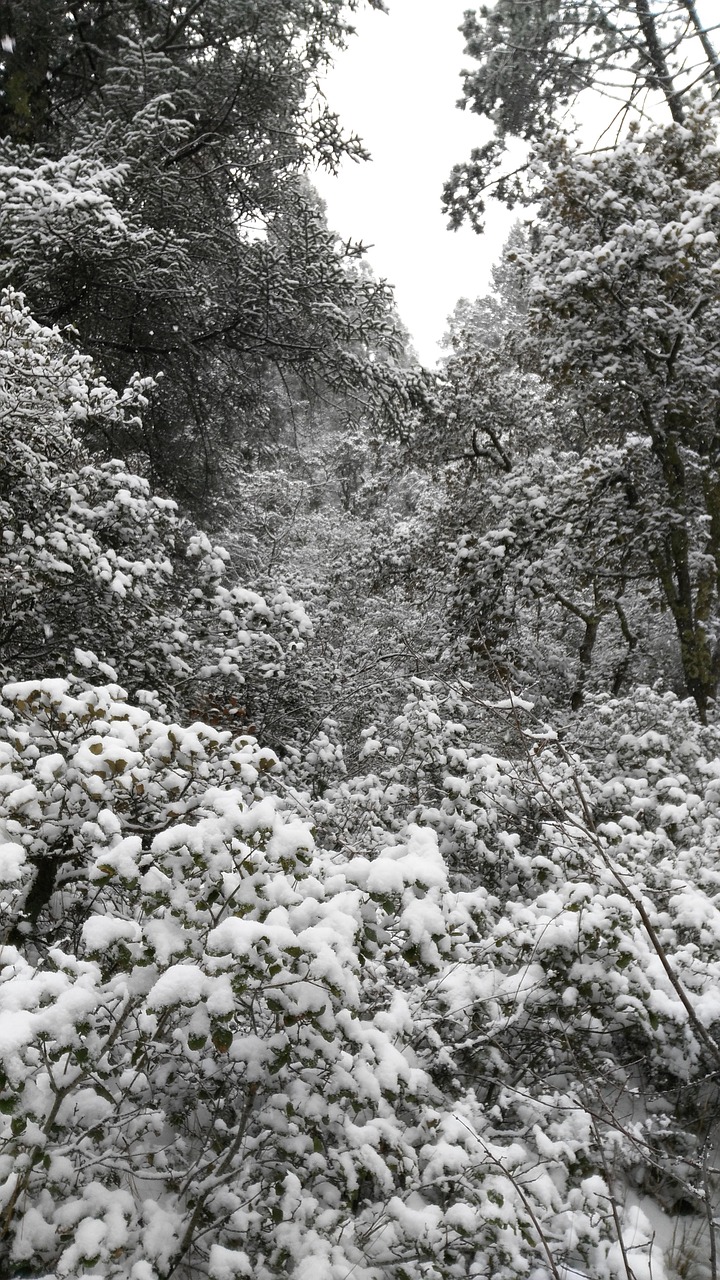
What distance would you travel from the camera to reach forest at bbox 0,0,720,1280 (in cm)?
214

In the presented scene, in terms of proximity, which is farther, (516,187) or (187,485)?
(516,187)

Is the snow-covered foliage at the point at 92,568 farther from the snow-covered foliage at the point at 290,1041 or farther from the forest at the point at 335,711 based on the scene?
the snow-covered foliage at the point at 290,1041

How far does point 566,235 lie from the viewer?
7645mm

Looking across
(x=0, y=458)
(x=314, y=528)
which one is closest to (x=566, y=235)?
(x=0, y=458)

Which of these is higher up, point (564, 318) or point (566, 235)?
point (566, 235)

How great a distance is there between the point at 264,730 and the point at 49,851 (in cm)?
365

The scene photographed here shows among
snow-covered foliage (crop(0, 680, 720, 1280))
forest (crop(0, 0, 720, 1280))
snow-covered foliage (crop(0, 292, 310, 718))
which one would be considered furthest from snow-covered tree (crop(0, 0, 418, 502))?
snow-covered foliage (crop(0, 680, 720, 1280))

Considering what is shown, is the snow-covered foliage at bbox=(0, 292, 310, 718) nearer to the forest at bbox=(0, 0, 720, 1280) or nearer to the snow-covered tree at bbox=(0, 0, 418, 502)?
the forest at bbox=(0, 0, 720, 1280)

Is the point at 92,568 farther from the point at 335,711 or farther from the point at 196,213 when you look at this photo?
the point at 196,213

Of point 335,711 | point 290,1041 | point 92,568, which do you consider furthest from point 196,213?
point 290,1041

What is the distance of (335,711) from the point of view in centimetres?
732

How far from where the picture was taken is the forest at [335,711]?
2.14m

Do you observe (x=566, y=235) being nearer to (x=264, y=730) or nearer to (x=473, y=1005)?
(x=264, y=730)

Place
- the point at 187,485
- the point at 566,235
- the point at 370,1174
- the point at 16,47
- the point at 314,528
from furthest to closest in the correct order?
the point at 314,528 < the point at 187,485 < the point at 566,235 < the point at 16,47 < the point at 370,1174
